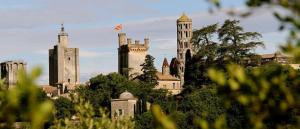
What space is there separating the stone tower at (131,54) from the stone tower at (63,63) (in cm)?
744

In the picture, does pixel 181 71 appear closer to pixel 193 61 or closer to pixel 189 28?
pixel 189 28

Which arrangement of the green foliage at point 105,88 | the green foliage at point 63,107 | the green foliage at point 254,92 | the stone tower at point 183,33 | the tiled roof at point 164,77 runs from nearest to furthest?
the green foliage at point 254,92 → the green foliage at point 63,107 → the green foliage at point 105,88 → the tiled roof at point 164,77 → the stone tower at point 183,33

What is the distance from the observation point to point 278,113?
6672 millimetres

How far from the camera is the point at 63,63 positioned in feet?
408

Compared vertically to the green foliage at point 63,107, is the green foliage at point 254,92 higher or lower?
higher

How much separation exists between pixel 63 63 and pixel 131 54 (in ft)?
40.5

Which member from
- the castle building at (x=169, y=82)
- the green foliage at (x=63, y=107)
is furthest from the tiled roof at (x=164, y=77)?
the green foliage at (x=63, y=107)

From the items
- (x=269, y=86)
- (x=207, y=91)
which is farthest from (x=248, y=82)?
(x=207, y=91)

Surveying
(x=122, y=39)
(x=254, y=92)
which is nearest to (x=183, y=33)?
(x=122, y=39)

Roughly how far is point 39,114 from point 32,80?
0.29 metres

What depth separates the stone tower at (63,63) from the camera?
123 meters

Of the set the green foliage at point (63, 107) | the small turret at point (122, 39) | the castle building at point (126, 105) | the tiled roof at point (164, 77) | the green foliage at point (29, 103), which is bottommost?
the green foliage at point (63, 107)

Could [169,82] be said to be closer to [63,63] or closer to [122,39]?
[122,39]

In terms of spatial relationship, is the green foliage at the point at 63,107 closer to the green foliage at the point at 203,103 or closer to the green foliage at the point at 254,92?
the green foliage at the point at 203,103
